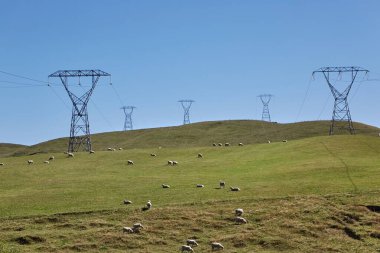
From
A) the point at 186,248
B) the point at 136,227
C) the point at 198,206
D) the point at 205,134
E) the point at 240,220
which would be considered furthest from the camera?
the point at 205,134

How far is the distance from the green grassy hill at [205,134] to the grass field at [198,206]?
67403mm

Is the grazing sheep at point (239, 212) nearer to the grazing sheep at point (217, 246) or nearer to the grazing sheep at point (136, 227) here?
the grazing sheep at point (217, 246)

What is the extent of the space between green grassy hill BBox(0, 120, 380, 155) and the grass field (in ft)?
221

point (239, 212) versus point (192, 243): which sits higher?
point (239, 212)

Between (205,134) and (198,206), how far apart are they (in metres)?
100

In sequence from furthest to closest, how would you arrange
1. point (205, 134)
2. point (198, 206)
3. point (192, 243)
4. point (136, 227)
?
point (205, 134) → point (198, 206) → point (136, 227) → point (192, 243)

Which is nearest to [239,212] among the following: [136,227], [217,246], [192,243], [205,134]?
[192,243]

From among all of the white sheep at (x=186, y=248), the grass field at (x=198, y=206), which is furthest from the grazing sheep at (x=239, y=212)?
the white sheep at (x=186, y=248)

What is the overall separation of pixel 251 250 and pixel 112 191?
15.3 meters

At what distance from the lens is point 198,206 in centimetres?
3378

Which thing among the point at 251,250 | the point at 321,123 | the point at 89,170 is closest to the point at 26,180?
the point at 89,170

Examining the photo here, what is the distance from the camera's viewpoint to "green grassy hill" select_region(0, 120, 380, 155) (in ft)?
404

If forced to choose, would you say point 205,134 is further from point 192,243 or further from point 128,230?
point 192,243

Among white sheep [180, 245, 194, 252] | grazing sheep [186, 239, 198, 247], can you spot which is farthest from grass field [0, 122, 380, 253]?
white sheep [180, 245, 194, 252]
